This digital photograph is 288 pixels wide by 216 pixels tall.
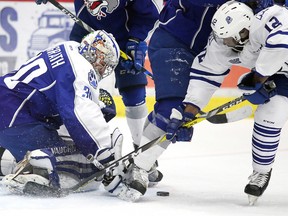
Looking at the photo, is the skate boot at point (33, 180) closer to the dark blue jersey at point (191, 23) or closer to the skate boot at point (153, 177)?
the skate boot at point (153, 177)

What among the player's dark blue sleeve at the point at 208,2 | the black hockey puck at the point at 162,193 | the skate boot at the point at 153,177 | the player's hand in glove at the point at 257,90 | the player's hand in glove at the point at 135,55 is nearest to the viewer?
the player's hand in glove at the point at 257,90

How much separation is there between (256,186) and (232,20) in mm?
682

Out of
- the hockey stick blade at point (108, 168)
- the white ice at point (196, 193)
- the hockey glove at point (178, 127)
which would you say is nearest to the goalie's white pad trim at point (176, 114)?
the hockey glove at point (178, 127)

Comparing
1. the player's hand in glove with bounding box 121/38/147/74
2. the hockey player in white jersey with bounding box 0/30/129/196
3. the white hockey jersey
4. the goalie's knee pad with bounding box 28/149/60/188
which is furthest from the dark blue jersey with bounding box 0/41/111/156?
the player's hand in glove with bounding box 121/38/147/74

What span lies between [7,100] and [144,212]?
80cm

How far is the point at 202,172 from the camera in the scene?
13.3 ft

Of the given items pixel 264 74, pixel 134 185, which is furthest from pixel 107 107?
pixel 264 74

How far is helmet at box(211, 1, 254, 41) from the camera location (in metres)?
2.97

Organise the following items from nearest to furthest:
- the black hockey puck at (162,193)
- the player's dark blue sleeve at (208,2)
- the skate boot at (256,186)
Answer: the skate boot at (256,186), the player's dark blue sleeve at (208,2), the black hockey puck at (162,193)

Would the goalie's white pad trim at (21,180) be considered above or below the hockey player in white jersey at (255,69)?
below

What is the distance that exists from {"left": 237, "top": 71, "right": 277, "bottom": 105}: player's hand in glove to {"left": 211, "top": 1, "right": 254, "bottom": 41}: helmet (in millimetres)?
188

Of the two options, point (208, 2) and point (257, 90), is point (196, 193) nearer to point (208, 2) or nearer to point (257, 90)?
point (257, 90)

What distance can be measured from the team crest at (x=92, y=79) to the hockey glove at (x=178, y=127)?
34 cm

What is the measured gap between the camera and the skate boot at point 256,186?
10.2 feet
